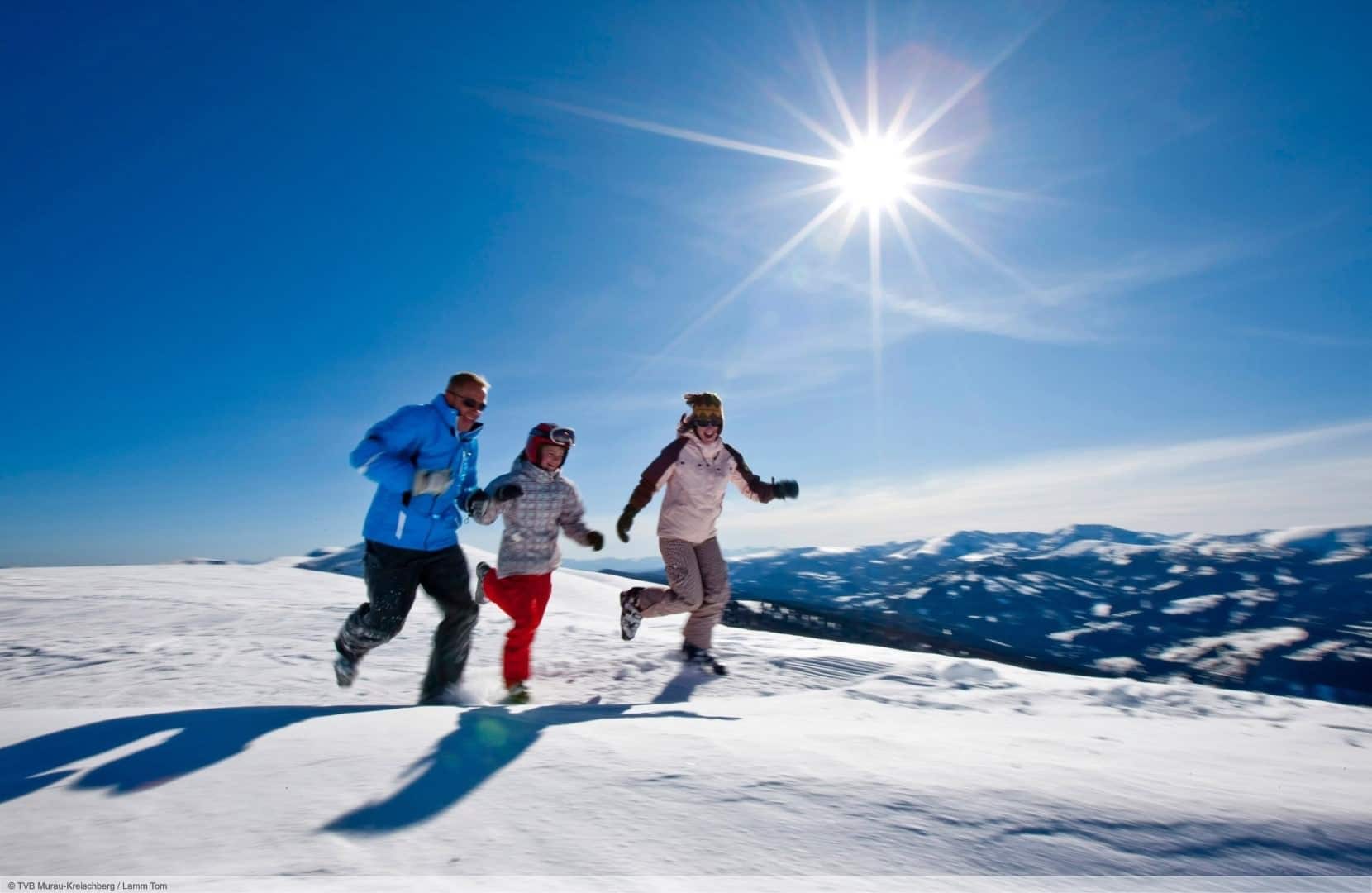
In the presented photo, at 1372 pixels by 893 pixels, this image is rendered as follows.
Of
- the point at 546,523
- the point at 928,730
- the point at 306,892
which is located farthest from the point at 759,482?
the point at 306,892

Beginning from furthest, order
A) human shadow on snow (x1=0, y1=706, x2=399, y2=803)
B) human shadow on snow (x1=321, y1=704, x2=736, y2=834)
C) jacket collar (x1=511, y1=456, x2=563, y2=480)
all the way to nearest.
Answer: jacket collar (x1=511, y1=456, x2=563, y2=480), human shadow on snow (x1=0, y1=706, x2=399, y2=803), human shadow on snow (x1=321, y1=704, x2=736, y2=834)

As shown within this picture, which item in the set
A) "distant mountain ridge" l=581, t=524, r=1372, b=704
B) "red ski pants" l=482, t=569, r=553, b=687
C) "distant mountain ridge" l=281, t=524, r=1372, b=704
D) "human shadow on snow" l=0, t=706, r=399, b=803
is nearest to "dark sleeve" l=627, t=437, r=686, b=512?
"red ski pants" l=482, t=569, r=553, b=687

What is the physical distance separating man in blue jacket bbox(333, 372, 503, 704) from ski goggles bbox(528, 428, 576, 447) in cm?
64

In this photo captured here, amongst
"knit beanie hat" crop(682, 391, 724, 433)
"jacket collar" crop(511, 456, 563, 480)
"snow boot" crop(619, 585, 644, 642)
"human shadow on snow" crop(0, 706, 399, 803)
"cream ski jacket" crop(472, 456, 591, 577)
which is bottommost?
"human shadow on snow" crop(0, 706, 399, 803)

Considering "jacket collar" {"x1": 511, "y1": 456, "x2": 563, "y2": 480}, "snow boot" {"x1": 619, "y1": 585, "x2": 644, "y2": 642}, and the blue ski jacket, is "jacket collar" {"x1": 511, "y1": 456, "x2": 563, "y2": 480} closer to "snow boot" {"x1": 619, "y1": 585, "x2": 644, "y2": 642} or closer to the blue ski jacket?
the blue ski jacket

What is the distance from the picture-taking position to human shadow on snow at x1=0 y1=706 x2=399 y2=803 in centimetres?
167

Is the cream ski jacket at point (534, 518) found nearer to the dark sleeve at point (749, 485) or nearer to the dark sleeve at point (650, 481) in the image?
the dark sleeve at point (650, 481)

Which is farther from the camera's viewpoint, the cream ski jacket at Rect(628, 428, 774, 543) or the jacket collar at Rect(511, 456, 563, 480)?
the cream ski jacket at Rect(628, 428, 774, 543)

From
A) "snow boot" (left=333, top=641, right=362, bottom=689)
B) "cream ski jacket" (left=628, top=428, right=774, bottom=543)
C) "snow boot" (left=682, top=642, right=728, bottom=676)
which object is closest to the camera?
"snow boot" (left=333, top=641, right=362, bottom=689)

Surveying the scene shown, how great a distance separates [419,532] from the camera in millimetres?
3963

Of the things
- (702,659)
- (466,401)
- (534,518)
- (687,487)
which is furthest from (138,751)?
(687,487)

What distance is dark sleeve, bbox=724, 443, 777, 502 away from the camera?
572cm

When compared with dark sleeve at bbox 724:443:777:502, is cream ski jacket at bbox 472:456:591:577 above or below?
below

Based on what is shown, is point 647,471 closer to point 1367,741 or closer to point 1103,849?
point 1103,849
